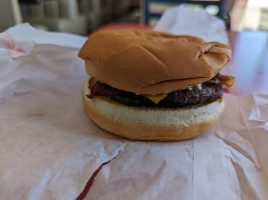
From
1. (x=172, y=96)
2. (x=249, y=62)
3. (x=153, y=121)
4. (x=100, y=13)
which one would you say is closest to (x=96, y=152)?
(x=153, y=121)

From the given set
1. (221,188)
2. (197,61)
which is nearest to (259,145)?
(221,188)

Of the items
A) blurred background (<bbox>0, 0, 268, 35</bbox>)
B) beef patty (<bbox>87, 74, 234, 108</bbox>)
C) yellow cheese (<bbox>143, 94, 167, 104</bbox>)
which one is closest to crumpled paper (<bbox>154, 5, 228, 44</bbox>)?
blurred background (<bbox>0, 0, 268, 35</bbox>)

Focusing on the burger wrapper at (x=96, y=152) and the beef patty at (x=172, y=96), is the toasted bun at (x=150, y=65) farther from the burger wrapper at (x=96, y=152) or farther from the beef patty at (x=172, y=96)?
the burger wrapper at (x=96, y=152)

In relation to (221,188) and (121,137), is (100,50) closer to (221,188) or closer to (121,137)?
(121,137)

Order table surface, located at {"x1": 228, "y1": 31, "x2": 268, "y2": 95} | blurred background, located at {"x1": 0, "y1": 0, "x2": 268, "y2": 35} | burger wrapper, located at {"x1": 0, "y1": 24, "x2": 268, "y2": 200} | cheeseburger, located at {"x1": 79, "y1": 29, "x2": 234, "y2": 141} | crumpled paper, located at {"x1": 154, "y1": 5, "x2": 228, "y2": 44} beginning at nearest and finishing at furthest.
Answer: burger wrapper, located at {"x1": 0, "y1": 24, "x2": 268, "y2": 200} < cheeseburger, located at {"x1": 79, "y1": 29, "x2": 234, "y2": 141} < table surface, located at {"x1": 228, "y1": 31, "x2": 268, "y2": 95} < crumpled paper, located at {"x1": 154, "y1": 5, "x2": 228, "y2": 44} < blurred background, located at {"x1": 0, "y1": 0, "x2": 268, "y2": 35}

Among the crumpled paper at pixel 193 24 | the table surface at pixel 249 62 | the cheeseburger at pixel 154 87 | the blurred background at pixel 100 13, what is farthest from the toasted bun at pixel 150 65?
the blurred background at pixel 100 13

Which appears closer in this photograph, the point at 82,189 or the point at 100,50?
the point at 82,189

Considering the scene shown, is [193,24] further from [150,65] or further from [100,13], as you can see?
[100,13]

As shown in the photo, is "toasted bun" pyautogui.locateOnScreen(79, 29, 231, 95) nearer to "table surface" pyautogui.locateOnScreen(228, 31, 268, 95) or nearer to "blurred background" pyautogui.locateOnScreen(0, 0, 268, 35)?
"table surface" pyautogui.locateOnScreen(228, 31, 268, 95)
